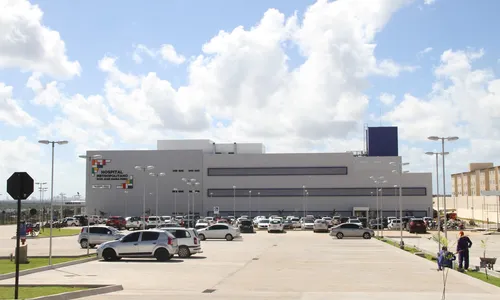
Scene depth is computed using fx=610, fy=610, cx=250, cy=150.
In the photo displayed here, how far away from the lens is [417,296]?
18.0 m

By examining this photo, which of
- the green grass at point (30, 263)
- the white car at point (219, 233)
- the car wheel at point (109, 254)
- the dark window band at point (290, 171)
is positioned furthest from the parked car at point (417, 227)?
the green grass at point (30, 263)

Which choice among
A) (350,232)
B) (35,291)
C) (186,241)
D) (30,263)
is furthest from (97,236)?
(350,232)

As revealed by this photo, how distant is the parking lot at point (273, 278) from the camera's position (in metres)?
18.4

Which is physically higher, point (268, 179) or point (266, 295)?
point (268, 179)

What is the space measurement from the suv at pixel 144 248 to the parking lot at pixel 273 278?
0.55m

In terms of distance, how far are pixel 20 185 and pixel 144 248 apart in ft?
52.9

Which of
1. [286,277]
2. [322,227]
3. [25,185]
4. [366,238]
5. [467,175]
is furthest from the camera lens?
[467,175]

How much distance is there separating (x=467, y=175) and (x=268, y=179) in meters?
56.3

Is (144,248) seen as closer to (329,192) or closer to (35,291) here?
(35,291)

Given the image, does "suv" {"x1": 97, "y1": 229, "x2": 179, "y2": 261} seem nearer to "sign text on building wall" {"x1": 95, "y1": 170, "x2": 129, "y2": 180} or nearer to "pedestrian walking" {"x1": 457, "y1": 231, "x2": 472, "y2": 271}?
"pedestrian walking" {"x1": 457, "y1": 231, "x2": 472, "y2": 271}

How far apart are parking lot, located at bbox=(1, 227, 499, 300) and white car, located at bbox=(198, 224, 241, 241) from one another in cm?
1930

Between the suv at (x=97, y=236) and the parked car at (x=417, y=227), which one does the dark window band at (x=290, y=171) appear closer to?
the parked car at (x=417, y=227)

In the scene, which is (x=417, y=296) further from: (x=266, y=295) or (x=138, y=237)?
(x=138, y=237)

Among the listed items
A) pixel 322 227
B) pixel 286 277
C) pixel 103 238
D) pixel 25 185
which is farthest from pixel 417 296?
pixel 322 227
